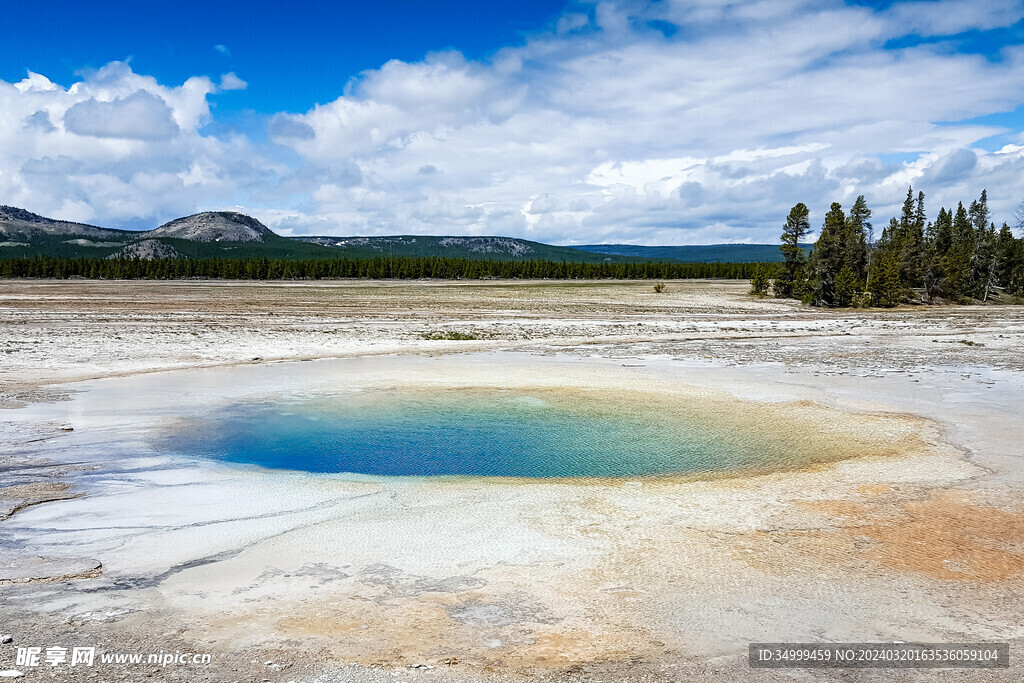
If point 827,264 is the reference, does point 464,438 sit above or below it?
→ below

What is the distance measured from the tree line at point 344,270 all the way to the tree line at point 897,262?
5266cm

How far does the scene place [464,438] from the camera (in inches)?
554

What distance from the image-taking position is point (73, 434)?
44.4 ft

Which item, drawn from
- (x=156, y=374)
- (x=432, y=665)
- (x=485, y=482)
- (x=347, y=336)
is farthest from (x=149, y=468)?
(x=347, y=336)

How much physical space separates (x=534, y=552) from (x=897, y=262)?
75773 mm

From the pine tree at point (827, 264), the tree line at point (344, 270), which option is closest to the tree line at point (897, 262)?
the pine tree at point (827, 264)

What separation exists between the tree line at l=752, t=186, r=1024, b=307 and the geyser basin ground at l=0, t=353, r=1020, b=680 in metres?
61.1

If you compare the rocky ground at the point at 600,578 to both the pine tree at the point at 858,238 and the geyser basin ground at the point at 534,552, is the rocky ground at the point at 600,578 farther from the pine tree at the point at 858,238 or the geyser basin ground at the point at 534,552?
the pine tree at the point at 858,238

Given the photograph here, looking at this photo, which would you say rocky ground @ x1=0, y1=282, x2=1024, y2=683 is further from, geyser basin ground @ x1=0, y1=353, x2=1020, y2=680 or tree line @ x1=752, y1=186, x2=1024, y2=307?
tree line @ x1=752, y1=186, x2=1024, y2=307

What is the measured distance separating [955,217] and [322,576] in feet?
392

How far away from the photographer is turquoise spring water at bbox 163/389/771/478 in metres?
12.1

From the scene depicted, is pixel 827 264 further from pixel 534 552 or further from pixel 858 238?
pixel 534 552

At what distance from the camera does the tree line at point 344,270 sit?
146 metres

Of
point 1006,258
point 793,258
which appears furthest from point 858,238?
point 1006,258
